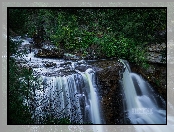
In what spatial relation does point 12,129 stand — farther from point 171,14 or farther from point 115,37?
point 171,14

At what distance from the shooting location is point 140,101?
631 cm

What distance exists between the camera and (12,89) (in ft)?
19.5

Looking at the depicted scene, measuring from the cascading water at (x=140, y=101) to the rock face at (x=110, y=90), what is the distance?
0.39ft

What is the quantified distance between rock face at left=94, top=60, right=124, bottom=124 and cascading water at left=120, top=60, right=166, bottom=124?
0.12 meters

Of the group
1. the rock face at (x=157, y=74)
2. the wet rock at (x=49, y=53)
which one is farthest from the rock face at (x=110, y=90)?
the wet rock at (x=49, y=53)

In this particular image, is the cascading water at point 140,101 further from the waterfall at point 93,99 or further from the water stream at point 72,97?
the waterfall at point 93,99

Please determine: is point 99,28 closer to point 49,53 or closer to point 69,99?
point 49,53

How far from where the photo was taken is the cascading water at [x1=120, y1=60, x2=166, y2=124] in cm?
621

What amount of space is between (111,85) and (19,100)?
60.9 inches

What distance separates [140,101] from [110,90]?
0.54m

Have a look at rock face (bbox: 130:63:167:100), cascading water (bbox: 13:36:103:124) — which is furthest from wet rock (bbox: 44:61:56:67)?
rock face (bbox: 130:63:167:100)

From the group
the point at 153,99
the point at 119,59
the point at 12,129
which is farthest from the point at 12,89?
the point at 153,99

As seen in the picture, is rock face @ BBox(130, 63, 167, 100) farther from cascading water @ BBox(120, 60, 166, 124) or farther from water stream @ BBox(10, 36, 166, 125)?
water stream @ BBox(10, 36, 166, 125)

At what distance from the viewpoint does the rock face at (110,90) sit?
6219 millimetres
